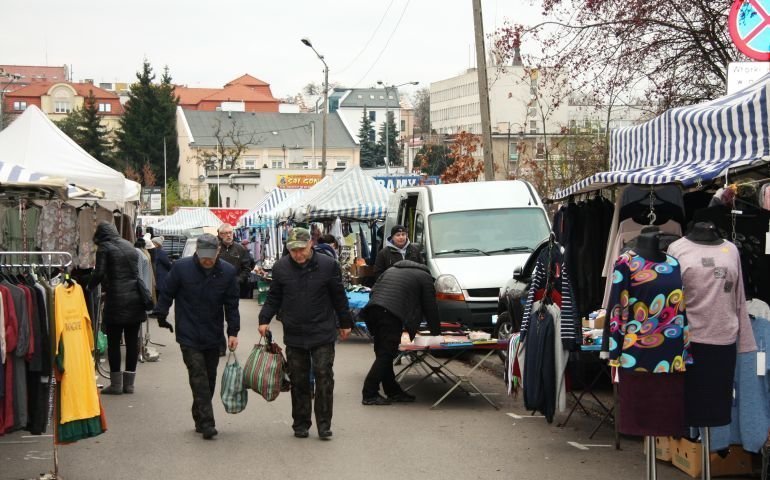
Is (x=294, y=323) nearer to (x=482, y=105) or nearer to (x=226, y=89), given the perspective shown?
(x=482, y=105)

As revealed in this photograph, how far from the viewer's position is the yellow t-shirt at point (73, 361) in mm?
8078

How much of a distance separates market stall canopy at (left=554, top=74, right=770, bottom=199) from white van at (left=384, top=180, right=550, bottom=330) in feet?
18.7

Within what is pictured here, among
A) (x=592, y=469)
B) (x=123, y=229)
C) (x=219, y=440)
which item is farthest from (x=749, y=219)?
(x=123, y=229)

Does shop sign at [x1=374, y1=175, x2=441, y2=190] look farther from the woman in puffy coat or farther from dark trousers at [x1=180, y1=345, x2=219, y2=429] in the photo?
dark trousers at [x1=180, y1=345, x2=219, y2=429]

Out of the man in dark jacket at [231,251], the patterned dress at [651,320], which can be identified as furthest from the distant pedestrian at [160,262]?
the patterned dress at [651,320]

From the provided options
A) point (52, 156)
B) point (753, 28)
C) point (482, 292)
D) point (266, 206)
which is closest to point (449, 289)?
point (482, 292)

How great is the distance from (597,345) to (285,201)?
26298 millimetres

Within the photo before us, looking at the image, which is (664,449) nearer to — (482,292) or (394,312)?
(394,312)

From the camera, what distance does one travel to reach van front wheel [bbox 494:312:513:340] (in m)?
14.7

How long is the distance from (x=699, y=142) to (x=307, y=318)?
3941 mm

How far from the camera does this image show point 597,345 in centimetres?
1007

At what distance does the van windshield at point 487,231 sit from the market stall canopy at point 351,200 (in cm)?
764

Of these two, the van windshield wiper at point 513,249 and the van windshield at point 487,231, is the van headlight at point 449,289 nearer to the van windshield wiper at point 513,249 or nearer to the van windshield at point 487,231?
the van windshield at point 487,231

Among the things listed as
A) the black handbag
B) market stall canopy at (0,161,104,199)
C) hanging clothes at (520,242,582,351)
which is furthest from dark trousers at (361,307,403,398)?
market stall canopy at (0,161,104,199)
